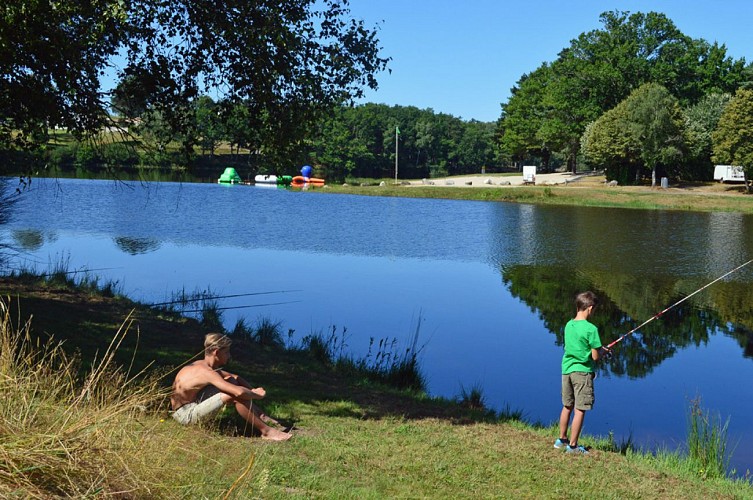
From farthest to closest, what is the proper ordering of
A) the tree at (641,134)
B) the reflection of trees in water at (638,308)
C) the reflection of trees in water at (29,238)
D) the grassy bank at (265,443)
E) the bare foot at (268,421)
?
the tree at (641,134) → the reflection of trees in water at (29,238) → the reflection of trees in water at (638,308) → the bare foot at (268,421) → the grassy bank at (265,443)

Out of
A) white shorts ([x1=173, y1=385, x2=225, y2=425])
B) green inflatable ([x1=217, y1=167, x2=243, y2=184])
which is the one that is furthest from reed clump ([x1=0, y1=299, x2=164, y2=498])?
green inflatable ([x1=217, y1=167, x2=243, y2=184])

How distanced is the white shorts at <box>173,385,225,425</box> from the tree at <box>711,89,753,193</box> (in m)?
56.1

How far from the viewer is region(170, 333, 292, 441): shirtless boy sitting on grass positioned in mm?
6781

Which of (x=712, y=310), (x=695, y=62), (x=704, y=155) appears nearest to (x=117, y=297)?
(x=712, y=310)

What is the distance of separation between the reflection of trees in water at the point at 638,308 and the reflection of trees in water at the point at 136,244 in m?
12.2

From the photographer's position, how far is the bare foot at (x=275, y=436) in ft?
22.3

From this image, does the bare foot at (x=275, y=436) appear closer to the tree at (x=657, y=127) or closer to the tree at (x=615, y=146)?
the tree at (x=657, y=127)

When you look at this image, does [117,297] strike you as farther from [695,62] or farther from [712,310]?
[695,62]

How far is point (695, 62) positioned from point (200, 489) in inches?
3085

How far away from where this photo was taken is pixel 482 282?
888 inches

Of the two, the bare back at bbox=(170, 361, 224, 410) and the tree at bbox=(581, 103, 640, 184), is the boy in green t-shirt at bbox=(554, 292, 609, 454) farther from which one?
the tree at bbox=(581, 103, 640, 184)

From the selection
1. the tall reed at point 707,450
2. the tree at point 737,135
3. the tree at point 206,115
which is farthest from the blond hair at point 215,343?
the tree at point 737,135

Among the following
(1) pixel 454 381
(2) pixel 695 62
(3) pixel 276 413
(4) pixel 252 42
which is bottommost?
(1) pixel 454 381

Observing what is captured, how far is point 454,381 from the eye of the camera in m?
12.1
